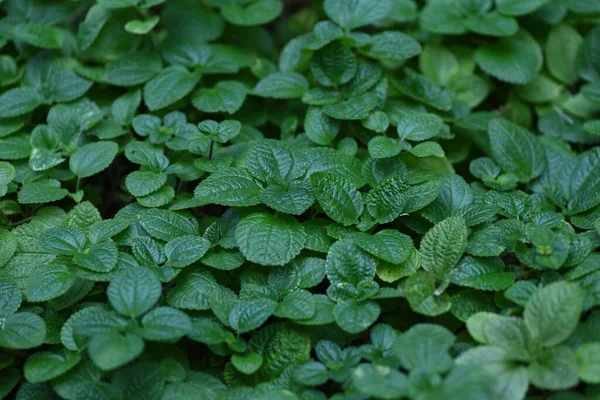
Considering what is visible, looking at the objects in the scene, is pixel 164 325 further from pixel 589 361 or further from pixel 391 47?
pixel 391 47

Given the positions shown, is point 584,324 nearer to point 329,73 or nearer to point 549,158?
point 549,158

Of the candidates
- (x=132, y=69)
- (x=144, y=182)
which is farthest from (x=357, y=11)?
(x=144, y=182)

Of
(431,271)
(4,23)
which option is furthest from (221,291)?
(4,23)

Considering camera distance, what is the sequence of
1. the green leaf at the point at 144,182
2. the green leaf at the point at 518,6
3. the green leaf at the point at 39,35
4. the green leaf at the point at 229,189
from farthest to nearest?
the green leaf at the point at 518,6 < the green leaf at the point at 39,35 < the green leaf at the point at 144,182 < the green leaf at the point at 229,189

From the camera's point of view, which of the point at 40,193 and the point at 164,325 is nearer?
the point at 164,325

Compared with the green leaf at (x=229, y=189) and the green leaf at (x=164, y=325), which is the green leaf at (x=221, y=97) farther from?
the green leaf at (x=164, y=325)

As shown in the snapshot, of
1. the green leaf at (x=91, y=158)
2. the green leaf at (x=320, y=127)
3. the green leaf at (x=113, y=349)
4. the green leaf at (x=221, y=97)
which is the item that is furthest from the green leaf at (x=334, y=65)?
the green leaf at (x=113, y=349)
